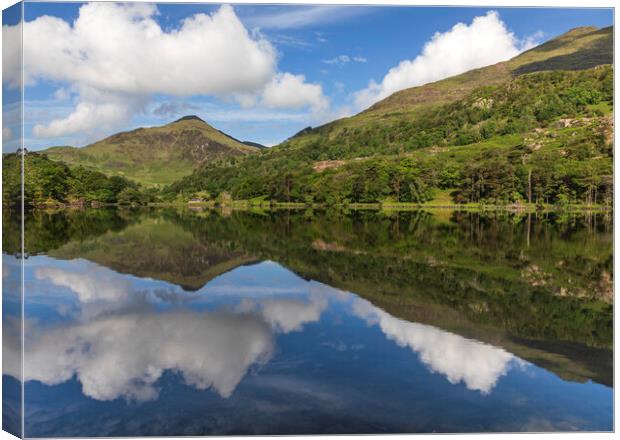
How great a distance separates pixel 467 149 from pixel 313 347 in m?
89.2

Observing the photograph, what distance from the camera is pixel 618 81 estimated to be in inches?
328

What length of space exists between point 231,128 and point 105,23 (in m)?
5.24

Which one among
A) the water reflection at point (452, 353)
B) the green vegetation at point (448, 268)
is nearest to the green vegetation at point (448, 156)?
the green vegetation at point (448, 268)

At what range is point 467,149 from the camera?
93.8 m

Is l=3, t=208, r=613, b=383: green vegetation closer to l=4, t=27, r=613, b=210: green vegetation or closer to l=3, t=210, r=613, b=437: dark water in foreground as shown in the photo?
l=3, t=210, r=613, b=437: dark water in foreground

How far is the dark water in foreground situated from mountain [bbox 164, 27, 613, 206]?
27.9 m

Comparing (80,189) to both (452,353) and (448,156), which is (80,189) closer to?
(448,156)

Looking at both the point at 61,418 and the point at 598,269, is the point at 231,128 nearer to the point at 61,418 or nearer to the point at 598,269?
the point at 61,418

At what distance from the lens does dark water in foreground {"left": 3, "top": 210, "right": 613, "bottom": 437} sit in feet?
22.7

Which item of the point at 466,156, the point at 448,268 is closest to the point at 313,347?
the point at 448,268

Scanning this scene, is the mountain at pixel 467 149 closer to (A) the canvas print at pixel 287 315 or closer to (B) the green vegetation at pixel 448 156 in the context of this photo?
(B) the green vegetation at pixel 448 156

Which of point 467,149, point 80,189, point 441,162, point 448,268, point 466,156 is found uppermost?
point 467,149

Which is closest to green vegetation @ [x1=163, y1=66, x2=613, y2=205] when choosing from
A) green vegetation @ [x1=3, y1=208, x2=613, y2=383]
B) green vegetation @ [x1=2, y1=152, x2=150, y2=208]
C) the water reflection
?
green vegetation @ [x1=2, y1=152, x2=150, y2=208]

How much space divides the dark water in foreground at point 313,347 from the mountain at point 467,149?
2794cm
